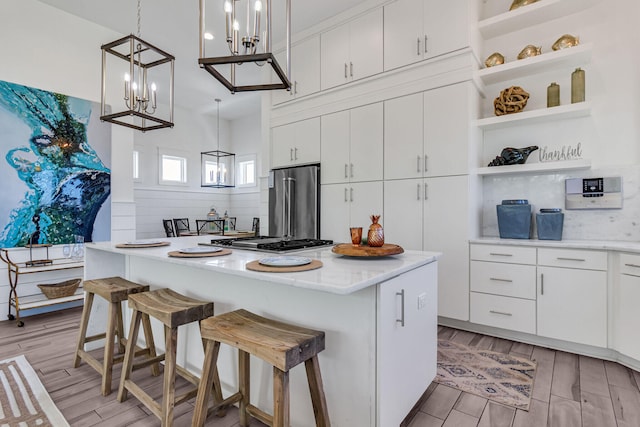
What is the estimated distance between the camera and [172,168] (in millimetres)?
6801

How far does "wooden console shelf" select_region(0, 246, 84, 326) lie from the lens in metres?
3.12

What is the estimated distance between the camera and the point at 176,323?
60.6 inches

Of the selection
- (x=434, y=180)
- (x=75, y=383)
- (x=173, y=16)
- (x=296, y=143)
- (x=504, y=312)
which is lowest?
(x=75, y=383)

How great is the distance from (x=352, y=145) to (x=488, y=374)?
2.50 meters

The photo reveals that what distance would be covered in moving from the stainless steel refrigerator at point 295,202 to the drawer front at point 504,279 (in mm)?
1811

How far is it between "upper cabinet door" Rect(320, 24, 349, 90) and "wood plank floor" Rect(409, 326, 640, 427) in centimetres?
325

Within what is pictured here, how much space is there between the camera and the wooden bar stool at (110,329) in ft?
6.34

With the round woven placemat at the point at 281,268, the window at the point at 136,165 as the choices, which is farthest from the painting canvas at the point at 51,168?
the round woven placemat at the point at 281,268

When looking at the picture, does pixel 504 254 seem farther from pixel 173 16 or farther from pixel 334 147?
pixel 173 16

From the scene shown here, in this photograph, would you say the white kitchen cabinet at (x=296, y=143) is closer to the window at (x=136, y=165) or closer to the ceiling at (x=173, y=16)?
the ceiling at (x=173, y=16)

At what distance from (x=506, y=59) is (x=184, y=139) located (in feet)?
20.1

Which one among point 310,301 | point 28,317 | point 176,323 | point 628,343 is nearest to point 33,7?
point 28,317

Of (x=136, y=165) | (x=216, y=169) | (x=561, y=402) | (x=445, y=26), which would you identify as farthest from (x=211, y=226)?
(x=561, y=402)

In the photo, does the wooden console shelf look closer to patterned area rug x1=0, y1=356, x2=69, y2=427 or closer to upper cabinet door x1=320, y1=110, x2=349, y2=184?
patterned area rug x1=0, y1=356, x2=69, y2=427
